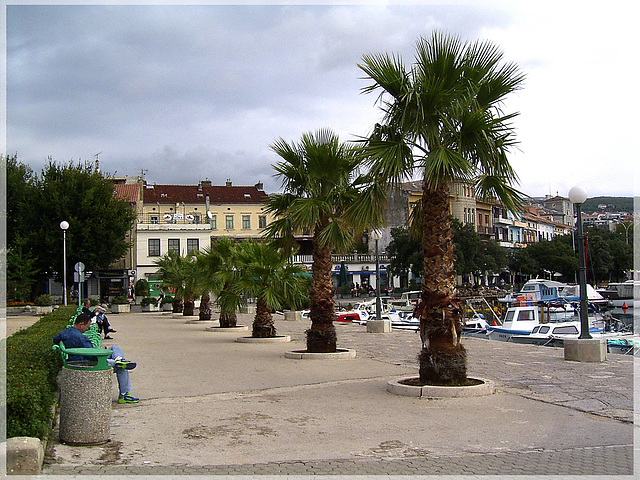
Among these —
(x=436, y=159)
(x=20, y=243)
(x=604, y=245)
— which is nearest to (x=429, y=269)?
(x=436, y=159)

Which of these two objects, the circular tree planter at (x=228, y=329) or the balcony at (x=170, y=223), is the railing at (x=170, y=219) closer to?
the balcony at (x=170, y=223)

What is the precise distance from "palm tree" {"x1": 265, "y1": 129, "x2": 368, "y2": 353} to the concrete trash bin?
9019 millimetres

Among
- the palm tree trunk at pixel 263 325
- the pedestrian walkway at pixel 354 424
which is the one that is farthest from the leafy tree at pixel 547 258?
the pedestrian walkway at pixel 354 424

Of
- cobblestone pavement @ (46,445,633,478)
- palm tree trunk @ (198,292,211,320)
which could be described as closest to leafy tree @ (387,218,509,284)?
palm tree trunk @ (198,292,211,320)

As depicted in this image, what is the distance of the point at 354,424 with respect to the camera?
29.9 feet

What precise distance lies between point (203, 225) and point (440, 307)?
62245mm

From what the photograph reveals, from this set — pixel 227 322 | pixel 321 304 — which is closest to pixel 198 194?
pixel 227 322

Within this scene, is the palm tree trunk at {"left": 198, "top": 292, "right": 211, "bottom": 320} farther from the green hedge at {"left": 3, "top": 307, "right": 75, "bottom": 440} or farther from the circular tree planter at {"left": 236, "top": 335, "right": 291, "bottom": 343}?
the green hedge at {"left": 3, "top": 307, "right": 75, "bottom": 440}

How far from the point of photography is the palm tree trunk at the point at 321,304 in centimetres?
1703

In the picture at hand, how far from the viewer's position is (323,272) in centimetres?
1708

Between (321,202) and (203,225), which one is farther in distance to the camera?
(203,225)

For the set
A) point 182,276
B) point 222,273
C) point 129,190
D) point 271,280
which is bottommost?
point 271,280

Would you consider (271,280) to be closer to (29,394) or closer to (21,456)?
(29,394)

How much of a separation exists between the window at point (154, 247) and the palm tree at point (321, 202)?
5538 cm
